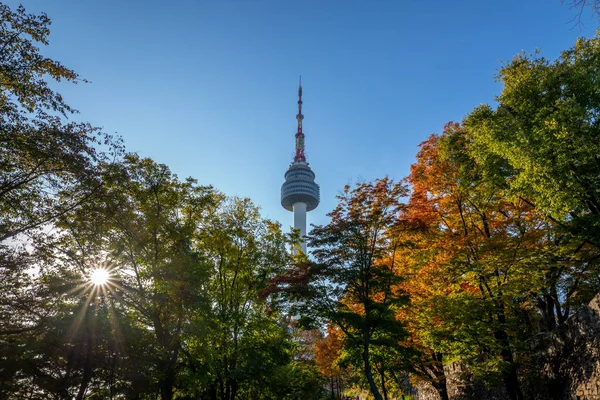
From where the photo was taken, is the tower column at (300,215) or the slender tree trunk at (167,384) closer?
the slender tree trunk at (167,384)

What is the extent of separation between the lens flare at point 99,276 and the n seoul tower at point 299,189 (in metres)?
100

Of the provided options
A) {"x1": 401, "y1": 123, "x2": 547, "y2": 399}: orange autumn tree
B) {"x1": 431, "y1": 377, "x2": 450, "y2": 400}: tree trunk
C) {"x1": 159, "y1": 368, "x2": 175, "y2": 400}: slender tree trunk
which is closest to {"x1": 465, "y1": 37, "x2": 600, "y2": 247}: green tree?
{"x1": 401, "y1": 123, "x2": 547, "y2": 399}: orange autumn tree

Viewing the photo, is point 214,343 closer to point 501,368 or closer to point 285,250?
point 285,250

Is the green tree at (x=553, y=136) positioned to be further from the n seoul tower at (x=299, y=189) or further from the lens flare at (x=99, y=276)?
the n seoul tower at (x=299, y=189)

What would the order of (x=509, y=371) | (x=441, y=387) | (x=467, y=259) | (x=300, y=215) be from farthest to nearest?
(x=300, y=215), (x=441, y=387), (x=467, y=259), (x=509, y=371)

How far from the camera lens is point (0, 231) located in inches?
361

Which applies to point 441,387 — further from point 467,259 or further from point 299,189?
point 299,189

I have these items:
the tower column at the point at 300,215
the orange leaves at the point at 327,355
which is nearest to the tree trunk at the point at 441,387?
the orange leaves at the point at 327,355

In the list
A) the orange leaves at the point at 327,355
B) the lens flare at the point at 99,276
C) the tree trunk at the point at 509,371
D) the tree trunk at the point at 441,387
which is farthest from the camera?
the orange leaves at the point at 327,355

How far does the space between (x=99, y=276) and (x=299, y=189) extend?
104299 mm

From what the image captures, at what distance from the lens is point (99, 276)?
11977 millimetres

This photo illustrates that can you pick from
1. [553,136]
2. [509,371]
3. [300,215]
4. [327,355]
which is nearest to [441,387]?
[509,371]

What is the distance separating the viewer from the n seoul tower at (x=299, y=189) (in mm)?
116500

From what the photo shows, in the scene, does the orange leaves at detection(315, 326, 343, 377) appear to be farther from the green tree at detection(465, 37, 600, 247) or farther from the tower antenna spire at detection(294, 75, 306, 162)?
the tower antenna spire at detection(294, 75, 306, 162)
